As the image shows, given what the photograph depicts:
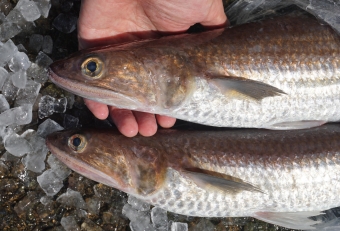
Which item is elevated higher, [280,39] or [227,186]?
[280,39]

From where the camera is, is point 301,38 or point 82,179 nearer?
point 301,38

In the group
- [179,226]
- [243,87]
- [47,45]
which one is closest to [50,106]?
[47,45]

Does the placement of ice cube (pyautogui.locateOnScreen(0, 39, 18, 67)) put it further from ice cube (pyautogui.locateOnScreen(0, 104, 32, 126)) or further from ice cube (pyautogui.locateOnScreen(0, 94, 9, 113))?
ice cube (pyautogui.locateOnScreen(0, 104, 32, 126))

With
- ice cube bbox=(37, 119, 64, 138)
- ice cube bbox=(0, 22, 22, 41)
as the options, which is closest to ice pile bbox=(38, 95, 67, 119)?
ice cube bbox=(37, 119, 64, 138)

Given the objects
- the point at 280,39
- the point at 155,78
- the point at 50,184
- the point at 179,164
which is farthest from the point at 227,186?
the point at 50,184

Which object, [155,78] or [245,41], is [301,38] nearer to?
[245,41]

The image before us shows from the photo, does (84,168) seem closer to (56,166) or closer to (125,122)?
(125,122)
